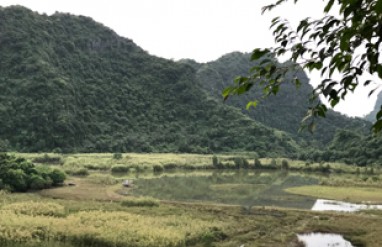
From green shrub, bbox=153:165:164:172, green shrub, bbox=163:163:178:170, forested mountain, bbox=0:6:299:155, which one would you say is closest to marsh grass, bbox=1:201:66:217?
green shrub, bbox=153:165:164:172

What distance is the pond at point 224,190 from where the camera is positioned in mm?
35812

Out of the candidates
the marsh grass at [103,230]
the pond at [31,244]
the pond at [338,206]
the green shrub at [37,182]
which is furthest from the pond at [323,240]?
the green shrub at [37,182]

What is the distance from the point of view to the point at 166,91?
136000mm

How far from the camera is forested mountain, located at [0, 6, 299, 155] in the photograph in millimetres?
94062

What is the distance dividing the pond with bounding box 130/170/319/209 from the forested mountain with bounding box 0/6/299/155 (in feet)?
121

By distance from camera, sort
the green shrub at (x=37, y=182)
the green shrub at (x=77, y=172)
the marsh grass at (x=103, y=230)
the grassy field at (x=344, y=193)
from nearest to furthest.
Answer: the marsh grass at (x=103, y=230)
the green shrub at (x=37, y=182)
the grassy field at (x=344, y=193)
the green shrub at (x=77, y=172)

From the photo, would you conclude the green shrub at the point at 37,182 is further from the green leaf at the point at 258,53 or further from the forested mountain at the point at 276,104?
the forested mountain at the point at 276,104

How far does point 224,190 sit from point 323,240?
20.5 meters

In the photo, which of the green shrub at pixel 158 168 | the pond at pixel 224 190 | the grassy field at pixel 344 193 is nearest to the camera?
the pond at pixel 224 190

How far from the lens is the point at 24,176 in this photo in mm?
36219

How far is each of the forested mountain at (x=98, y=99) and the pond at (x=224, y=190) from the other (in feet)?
121

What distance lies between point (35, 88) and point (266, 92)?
104m

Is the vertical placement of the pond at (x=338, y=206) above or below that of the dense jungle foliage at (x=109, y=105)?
below

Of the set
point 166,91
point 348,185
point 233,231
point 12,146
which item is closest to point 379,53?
A: point 233,231
